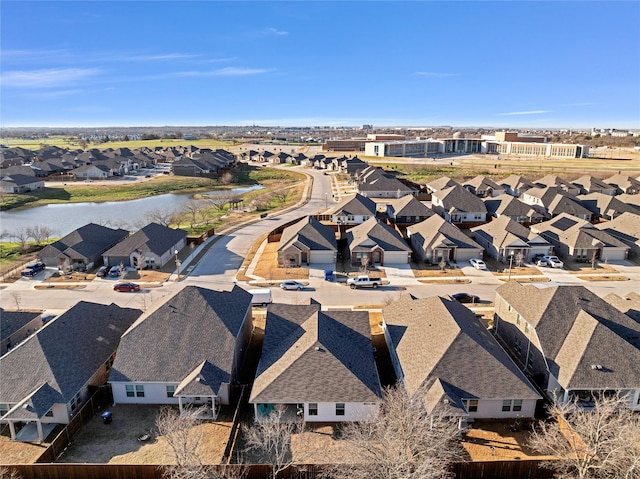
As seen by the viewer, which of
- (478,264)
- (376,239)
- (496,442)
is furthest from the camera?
(376,239)

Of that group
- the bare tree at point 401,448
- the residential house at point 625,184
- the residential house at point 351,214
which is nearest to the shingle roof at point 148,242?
the residential house at point 351,214

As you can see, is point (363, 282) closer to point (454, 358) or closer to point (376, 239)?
point (376, 239)

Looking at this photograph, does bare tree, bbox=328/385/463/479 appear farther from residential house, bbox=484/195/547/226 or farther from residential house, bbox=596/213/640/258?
residential house, bbox=484/195/547/226

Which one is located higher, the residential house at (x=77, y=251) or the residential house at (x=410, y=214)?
the residential house at (x=410, y=214)

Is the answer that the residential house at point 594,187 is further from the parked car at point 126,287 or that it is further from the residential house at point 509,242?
the parked car at point 126,287

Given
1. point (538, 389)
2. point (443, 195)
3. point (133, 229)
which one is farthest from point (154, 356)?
point (443, 195)

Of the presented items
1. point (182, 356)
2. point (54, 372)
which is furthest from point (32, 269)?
point (182, 356)

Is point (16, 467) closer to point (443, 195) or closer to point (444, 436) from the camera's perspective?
point (444, 436)
